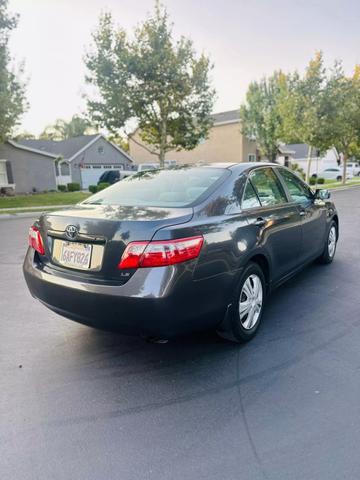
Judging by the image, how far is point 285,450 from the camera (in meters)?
2.05

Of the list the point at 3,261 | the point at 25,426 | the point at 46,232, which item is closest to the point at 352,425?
the point at 25,426

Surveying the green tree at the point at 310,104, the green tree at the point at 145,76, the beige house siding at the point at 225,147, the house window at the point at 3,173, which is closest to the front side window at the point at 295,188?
the green tree at the point at 145,76

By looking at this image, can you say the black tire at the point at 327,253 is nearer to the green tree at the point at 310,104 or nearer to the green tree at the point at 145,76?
the green tree at the point at 145,76

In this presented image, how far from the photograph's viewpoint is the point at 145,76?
16297mm

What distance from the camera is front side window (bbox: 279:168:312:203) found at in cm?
435

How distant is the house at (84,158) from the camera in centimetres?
3180

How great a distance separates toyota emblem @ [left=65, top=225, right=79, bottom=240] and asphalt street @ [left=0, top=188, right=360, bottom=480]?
108cm

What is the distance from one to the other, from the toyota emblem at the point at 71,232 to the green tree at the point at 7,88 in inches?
609

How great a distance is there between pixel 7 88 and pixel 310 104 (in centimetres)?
1736

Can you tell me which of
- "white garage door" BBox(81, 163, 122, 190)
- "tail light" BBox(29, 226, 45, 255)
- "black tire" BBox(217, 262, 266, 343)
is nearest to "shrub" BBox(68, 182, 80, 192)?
"white garage door" BBox(81, 163, 122, 190)

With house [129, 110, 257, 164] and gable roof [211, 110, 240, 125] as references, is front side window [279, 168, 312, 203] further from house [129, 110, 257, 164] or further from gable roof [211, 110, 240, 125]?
gable roof [211, 110, 240, 125]

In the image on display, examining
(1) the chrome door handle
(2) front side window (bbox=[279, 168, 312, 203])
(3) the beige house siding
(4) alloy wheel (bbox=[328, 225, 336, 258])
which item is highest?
(3) the beige house siding

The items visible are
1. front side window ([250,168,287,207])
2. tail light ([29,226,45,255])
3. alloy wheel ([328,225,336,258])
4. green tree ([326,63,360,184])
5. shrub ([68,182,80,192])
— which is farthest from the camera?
shrub ([68,182,80,192])

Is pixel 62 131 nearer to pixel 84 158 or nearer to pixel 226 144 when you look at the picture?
pixel 84 158
